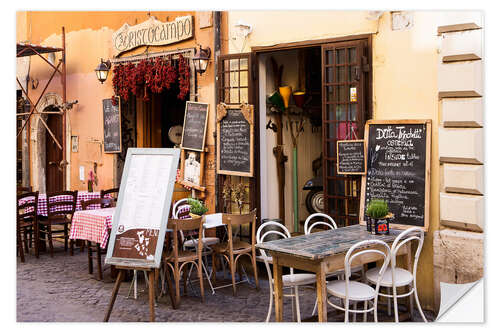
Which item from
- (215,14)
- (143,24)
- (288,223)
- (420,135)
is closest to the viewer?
(420,135)

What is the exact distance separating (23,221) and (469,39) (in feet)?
23.0

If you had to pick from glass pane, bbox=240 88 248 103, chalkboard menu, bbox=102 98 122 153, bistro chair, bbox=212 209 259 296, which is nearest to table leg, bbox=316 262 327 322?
bistro chair, bbox=212 209 259 296

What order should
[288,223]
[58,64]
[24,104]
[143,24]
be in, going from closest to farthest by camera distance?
[288,223] < [143,24] < [58,64] < [24,104]

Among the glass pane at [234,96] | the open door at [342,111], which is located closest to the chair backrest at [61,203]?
the glass pane at [234,96]

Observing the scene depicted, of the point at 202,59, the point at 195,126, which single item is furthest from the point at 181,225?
the point at 202,59

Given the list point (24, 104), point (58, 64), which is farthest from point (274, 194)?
point (24, 104)

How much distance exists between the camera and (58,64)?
1154 centimetres

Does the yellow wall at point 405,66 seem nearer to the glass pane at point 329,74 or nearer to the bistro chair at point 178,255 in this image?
the glass pane at point 329,74

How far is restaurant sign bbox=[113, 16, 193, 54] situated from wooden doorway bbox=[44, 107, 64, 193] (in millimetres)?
2883

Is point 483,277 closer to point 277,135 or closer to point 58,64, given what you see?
point 277,135

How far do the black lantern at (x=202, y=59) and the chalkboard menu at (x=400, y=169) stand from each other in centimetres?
289

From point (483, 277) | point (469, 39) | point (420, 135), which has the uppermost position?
point (469, 39)

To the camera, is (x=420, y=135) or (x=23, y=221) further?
(x=23, y=221)

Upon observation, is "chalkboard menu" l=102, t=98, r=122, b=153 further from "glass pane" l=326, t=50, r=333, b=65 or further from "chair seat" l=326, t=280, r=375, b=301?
"chair seat" l=326, t=280, r=375, b=301
